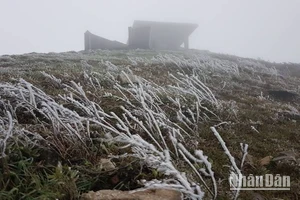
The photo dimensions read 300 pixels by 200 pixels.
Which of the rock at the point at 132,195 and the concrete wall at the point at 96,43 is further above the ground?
the concrete wall at the point at 96,43

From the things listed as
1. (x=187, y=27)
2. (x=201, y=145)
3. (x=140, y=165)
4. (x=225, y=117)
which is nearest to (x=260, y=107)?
(x=225, y=117)

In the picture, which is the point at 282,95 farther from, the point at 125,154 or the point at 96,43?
the point at 96,43

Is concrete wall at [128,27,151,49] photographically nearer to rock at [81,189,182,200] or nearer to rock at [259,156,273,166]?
rock at [259,156,273,166]

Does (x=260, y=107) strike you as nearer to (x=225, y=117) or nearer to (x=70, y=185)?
(x=225, y=117)

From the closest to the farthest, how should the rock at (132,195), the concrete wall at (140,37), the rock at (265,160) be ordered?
1. the rock at (132,195)
2. the rock at (265,160)
3. the concrete wall at (140,37)

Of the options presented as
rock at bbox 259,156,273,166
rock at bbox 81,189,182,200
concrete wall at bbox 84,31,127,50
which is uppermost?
concrete wall at bbox 84,31,127,50

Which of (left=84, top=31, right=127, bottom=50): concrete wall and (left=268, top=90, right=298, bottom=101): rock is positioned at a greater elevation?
(left=84, top=31, right=127, bottom=50): concrete wall

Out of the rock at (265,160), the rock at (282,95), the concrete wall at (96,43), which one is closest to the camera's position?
the rock at (265,160)

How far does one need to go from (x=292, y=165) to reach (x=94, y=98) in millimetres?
3420

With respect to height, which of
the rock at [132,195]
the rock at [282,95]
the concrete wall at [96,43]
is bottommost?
the rock at [132,195]

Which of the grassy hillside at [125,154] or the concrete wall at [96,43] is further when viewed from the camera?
the concrete wall at [96,43]

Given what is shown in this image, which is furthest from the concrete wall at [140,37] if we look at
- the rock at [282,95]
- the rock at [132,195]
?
the rock at [132,195]

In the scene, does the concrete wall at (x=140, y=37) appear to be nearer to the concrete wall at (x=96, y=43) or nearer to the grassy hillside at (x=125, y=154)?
the concrete wall at (x=96, y=43)

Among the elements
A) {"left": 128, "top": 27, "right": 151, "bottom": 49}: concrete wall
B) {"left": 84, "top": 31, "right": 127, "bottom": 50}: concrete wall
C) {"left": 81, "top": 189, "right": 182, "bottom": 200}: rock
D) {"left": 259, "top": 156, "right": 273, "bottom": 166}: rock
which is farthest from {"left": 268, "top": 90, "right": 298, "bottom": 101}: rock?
{"left": 128, "top": 27, "right": 151, "bottom": 49}: concrete wall
